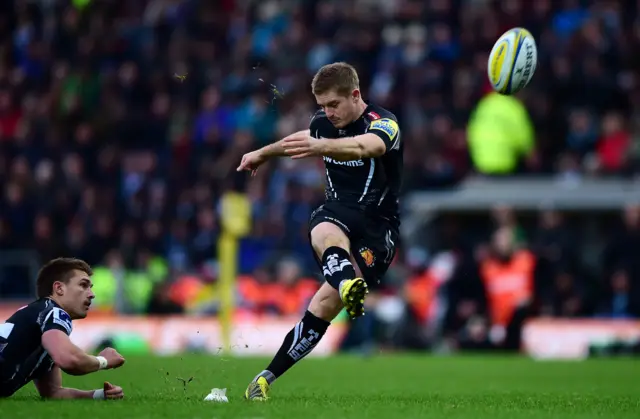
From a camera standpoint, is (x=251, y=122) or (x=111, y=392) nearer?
(x=111, y=392)

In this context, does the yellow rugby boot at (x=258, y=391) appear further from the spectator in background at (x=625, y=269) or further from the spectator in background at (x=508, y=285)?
the spectator in background at (x=625, y=269)

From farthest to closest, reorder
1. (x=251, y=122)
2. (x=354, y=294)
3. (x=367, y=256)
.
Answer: (x=251, y=122)
(x=367, y=256)
(x=354, y=294)

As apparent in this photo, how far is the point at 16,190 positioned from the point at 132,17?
595 cm

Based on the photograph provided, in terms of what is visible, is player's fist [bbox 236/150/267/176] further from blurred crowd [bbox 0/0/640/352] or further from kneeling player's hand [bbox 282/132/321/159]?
blurred crowd [bbox 0/0/640/352]

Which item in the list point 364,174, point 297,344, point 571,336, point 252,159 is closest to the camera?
point 252,159

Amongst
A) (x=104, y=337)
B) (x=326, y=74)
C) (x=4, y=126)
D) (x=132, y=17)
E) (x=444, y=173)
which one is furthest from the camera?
(x=132, y=17)

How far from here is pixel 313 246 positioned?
29.3ft

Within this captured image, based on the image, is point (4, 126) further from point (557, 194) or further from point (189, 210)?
point (557, 194)

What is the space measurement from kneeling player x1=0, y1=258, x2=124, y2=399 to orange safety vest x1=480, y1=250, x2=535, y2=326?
11.1 metres

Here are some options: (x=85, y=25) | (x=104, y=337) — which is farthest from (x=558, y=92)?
(x=85, y=25)

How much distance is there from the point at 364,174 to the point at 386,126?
1.89 ft

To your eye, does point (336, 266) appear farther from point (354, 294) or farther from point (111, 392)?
point (111, 392)

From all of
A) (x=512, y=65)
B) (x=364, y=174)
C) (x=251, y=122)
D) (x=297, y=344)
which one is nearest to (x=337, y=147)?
(x=364, y=174)

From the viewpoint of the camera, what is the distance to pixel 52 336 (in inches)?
311
